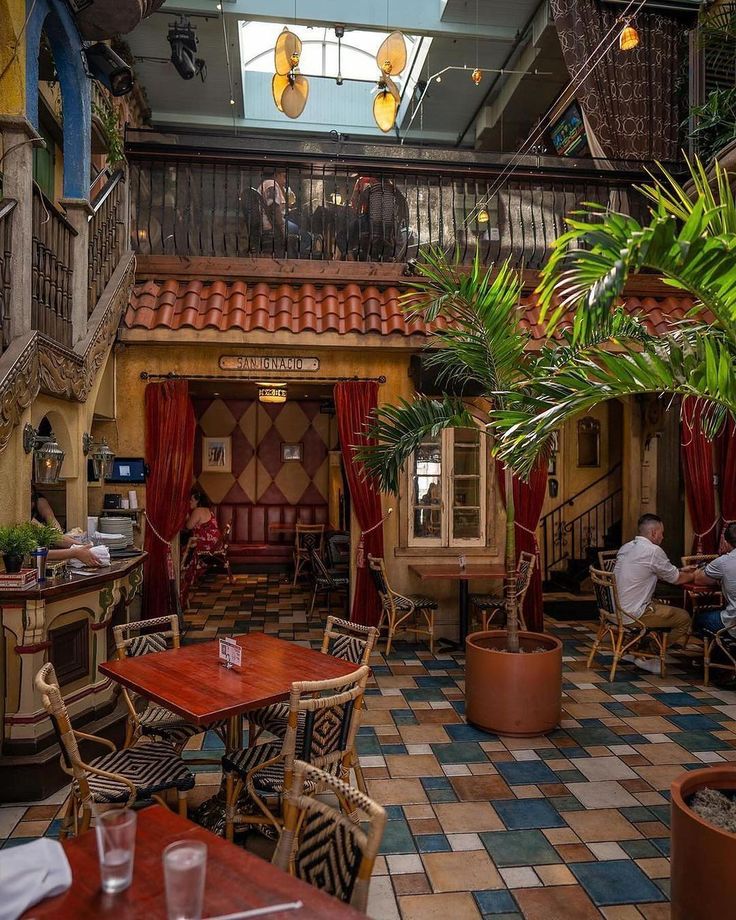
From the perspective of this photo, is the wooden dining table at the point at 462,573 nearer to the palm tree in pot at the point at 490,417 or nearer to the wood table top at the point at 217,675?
the palm tree in pot at the point at 490,417

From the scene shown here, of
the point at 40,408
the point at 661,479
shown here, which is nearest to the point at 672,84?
the point at 661,479

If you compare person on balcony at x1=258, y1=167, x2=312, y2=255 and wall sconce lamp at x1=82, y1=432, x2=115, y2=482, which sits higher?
person on balcony at x1=258, y1=167, x2=312, y2=255

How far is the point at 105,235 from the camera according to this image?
6.23 metres

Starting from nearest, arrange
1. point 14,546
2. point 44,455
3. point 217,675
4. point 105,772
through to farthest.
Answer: point 105,772, point 217,675, point 14,546, point 44,455

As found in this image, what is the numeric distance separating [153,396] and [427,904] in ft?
17.3

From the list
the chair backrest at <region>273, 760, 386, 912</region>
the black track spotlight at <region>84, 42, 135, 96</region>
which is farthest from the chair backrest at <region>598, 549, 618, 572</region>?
the black track spotlight at <region>84, 42, 135, 96</region>

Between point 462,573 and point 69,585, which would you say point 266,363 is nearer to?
point 462,573

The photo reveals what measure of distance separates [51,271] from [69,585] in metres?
2.31

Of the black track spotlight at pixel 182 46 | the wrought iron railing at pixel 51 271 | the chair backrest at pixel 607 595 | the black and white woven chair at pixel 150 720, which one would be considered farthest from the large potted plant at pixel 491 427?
the black track spotlight at pixel 182 46

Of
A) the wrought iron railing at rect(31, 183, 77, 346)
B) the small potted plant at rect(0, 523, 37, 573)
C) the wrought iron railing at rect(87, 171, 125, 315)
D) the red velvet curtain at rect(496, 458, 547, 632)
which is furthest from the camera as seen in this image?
the red velvet curtain at rect(496, 458, 547, 632)

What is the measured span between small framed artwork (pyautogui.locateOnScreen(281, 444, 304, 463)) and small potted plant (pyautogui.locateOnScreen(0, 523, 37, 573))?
26.6 feet

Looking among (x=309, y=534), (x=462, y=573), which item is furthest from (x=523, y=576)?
(x=309, y=534)

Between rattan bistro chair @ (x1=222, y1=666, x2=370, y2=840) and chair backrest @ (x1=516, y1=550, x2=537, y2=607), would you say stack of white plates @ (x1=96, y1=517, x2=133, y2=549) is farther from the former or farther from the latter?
chair backrest @ (x1=516, y1=550, x2=537, y2=607)

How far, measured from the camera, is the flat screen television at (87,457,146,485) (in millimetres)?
6809
